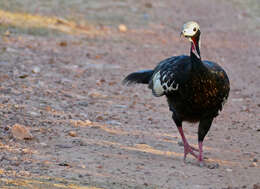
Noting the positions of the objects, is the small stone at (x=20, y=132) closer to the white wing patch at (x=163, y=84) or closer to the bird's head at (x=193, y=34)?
the white wing patch at (x=163, y=84)

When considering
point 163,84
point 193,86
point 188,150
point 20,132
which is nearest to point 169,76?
point 163,84

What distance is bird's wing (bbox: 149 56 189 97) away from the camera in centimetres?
512

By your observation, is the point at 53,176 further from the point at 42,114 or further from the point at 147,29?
the point at 147,29

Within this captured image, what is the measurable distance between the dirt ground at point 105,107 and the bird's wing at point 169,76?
2.18ft

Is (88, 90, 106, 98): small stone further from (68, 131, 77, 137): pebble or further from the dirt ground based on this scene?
(68, 131, 77, 137): pebble

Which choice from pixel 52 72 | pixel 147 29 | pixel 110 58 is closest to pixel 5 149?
pixel 52 72

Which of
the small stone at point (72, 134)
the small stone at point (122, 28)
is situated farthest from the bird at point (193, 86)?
the small stone at point (122, 28)

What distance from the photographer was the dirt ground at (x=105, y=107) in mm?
4715

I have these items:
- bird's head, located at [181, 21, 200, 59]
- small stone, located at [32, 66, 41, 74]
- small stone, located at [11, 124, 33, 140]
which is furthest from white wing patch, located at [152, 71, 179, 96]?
small stone, located at [32, 66, 41, 74]

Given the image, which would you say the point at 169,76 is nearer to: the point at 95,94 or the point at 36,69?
the point at 95,94

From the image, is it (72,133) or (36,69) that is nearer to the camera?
(72,133)

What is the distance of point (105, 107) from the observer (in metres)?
7.02

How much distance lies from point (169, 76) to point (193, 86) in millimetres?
337

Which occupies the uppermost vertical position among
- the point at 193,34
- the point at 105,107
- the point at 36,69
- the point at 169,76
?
the point at 193,34
